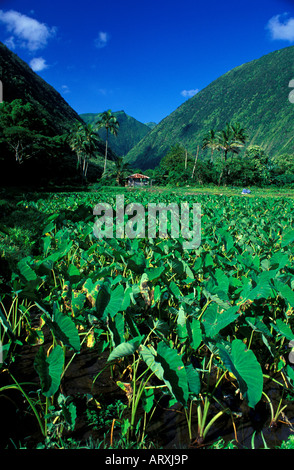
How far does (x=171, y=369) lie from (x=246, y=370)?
1.11 feet

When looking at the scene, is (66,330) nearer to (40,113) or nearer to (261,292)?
(261,292)

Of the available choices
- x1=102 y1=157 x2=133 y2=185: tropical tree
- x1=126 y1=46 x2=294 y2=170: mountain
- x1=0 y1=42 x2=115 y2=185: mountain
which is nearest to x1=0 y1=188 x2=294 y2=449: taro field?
x1=0 y1=42 x2=115 y2=185: mountain

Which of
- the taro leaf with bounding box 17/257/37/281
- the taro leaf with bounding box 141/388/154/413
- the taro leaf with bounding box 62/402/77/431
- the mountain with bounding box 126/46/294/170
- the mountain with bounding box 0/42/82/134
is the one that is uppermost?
the mountain with bounding box 126/46/294/170

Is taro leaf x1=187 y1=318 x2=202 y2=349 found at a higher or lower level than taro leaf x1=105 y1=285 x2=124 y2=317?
lower

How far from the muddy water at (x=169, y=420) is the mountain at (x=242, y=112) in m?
109

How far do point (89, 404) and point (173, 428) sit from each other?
1.75 feet

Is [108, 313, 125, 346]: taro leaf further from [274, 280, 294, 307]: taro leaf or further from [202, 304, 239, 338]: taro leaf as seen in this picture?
[274, 280, 294, 307]: taro leaf

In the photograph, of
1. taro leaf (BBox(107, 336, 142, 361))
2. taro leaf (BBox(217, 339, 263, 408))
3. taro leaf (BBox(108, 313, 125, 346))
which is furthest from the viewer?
taro leaf (BBox(108, 313, 125, 346))

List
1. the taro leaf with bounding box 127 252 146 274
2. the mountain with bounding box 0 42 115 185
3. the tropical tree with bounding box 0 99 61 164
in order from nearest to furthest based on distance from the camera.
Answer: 1. the taro leaf with bounding box 127 252 146 274
2. the tropical tree with bounding box 0 99 61 164
3. the mountain with bounding box 0 42 115 185

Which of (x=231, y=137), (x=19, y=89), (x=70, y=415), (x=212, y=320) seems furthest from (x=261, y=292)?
(x=19, y=89)

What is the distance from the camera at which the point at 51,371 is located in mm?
1348

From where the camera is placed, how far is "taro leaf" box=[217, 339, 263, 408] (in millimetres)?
1220

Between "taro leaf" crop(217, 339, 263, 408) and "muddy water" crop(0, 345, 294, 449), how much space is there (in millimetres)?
427
